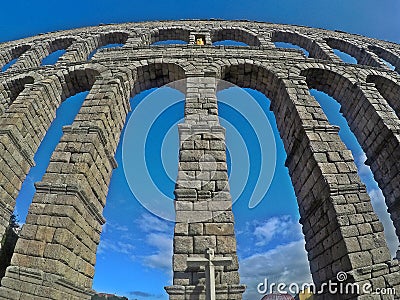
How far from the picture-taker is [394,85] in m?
11.2

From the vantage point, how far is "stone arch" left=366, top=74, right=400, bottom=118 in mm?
11055

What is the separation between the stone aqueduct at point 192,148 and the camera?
17.3 ft

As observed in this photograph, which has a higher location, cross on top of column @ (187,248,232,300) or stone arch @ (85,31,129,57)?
stone arch @ (85,31,129,57)

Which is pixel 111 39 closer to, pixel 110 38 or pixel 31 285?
pixel 110 38

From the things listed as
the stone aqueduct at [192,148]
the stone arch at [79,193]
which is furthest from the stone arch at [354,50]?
the stone arch at [79,193]

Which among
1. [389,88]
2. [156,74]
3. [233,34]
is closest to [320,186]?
[156,74]

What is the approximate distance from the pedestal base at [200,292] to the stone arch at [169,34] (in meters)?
13.4

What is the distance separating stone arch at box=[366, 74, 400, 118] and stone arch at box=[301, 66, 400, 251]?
187cm

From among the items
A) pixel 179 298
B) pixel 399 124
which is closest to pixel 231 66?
pixel 399 124

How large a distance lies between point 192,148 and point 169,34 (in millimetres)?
10930

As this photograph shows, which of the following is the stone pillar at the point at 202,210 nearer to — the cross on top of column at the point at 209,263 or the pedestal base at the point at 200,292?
the pedestal base at the point at 200,292

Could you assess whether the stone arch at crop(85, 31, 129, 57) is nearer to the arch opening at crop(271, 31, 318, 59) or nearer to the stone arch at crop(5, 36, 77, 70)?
the stone arch at crop(5, 36, 77, 70)

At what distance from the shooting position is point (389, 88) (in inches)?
445

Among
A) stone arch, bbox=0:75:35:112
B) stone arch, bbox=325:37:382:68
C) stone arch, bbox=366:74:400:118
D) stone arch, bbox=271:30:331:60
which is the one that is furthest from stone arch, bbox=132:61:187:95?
stone arch, bbox=325:37:382:68
